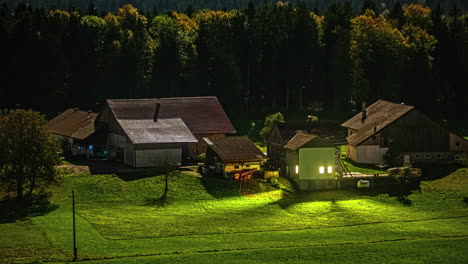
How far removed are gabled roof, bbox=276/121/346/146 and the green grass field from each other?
10.2 metres

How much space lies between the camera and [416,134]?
262ft

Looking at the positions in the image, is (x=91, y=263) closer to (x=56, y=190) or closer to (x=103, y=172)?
(x=56, y=190)

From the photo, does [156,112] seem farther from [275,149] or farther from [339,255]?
[339,255]

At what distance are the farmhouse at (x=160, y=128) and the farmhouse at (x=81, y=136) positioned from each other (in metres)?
1.04

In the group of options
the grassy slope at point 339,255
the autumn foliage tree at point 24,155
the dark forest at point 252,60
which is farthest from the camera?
the dark forest at point 252,60

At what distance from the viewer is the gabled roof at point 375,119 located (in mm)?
79750

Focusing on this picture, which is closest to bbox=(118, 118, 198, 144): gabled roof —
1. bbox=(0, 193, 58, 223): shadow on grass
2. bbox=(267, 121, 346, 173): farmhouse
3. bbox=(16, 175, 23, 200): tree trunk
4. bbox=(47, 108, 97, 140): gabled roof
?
bbox=(47, 108, 97, 140): gabled roof

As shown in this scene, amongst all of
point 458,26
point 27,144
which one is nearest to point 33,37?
point 27,144

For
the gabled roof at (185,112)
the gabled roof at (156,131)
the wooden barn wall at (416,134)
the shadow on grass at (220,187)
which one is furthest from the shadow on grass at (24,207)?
the wooden barn wall at (416,134)

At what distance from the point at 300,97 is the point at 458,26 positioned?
80.6 feet

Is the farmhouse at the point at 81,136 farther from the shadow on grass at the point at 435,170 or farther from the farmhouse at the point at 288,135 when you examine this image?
the shadow on grass at the point at 435,170

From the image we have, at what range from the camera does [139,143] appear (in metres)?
72.4

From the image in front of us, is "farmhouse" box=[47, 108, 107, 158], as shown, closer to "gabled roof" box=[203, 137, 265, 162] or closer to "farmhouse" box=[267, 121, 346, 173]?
"gabled roof" box=[203, 137, 265, 162]

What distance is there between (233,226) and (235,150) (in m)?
14.8
